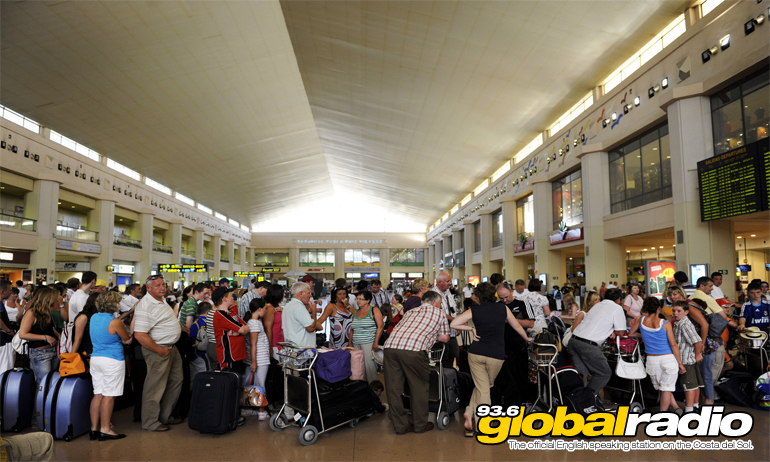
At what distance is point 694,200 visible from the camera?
10500mm

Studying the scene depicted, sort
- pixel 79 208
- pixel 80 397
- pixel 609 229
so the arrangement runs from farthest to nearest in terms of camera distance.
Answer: pixel 79 208
pixel 609 229
pixel 80 397

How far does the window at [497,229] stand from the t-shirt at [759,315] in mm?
19586

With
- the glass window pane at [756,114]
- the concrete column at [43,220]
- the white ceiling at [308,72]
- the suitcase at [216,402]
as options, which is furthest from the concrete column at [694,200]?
the concrete column at [43,220]

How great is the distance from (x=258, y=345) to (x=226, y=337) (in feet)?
1.29

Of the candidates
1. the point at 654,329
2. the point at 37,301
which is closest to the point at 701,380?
the point at 654,329

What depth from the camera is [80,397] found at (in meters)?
4.52

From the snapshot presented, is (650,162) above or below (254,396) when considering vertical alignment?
above

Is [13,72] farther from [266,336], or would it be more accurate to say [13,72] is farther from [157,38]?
[266,336]

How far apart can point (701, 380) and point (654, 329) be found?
1.08 m

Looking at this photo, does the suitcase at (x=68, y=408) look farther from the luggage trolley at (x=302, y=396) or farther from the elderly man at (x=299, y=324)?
the elderly man at (x=299, y=324)

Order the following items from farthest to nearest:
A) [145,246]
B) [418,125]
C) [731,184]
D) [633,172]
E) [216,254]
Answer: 1. [216,254]
2. [145,246]
3. [418,125]
4. [633,172]
5. [731,184]

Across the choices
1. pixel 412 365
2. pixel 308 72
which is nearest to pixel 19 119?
pixel 308 72

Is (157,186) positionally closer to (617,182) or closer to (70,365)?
(617,182)

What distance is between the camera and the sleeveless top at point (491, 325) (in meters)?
4.36
